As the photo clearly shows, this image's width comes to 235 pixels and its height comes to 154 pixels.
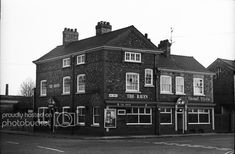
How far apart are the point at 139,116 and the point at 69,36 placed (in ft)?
47.0

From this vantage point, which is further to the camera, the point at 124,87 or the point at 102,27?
the point at 102,27

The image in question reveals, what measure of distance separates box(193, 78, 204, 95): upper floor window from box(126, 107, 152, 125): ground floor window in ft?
23.9

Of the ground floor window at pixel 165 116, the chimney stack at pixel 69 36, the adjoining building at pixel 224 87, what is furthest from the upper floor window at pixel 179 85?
the chimney stack at pixel 69 36

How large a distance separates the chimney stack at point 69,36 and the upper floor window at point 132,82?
11230 millimetres

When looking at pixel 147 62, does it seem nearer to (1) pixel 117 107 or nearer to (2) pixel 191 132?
(1) pixel 117 107

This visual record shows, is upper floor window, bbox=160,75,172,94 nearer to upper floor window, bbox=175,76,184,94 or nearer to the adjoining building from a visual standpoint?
upper floor window, bbox=175,76,184,94

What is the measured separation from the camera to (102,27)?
40.8 meters

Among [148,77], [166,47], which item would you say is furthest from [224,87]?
[148,77]

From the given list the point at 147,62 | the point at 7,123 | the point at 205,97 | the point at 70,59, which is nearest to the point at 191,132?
the point at 205,97

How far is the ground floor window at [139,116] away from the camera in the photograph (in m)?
35.3

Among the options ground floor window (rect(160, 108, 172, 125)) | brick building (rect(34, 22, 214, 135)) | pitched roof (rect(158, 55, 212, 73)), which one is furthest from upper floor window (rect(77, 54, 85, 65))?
ground floor window (rect(160, 108, 172, 125))

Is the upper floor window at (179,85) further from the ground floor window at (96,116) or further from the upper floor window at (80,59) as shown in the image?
the upper floor window at (80,59)

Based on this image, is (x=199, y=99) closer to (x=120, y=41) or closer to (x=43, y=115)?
(x=120, y=41)

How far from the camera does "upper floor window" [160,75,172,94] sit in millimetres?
38584
